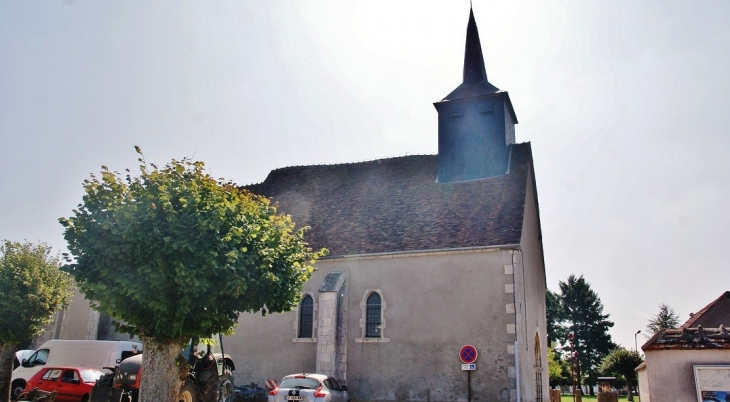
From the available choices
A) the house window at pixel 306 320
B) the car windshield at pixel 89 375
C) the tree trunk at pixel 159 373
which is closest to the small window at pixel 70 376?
the car windshield at pixel 89 375

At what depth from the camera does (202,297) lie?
12570mm

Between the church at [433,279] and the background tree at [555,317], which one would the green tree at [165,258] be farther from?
the background tree at [555,317]

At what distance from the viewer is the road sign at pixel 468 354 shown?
16422mm

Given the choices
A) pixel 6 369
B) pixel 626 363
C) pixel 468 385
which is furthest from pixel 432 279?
pixel 626 363

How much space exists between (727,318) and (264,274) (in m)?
22.9

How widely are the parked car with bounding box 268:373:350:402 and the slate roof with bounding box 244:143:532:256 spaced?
19.4 ft

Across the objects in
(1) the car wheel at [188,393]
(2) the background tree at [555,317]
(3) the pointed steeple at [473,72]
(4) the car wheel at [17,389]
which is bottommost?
(4) the car wheel at [17,389]

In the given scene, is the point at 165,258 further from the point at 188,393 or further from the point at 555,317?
the point at 555,317

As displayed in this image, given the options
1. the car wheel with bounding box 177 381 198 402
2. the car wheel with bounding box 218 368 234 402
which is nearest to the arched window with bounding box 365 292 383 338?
the car wheel with bounding box 218 368 234 402

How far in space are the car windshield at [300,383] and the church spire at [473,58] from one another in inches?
601

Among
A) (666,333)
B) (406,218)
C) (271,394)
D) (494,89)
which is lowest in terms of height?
(271,394)

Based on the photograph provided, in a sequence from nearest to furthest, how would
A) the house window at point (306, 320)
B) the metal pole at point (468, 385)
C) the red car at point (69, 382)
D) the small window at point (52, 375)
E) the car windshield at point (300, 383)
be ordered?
1. the car windshield at point (300, 383)
2. the red car at point (69, 382)
3. the metal pole at point (468, 385)
4. the small window at point (52, 375)
5. the house window at point (306, 320)

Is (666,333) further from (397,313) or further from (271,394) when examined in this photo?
(271,394)

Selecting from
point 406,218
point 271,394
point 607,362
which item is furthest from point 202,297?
point 607,362
